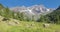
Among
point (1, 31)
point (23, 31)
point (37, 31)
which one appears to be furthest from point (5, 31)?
point (37, 31)

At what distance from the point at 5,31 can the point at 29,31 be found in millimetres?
2569

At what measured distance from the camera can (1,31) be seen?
17984 millimetres

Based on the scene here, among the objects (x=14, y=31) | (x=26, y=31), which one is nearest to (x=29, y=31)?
(x=26, y=31)

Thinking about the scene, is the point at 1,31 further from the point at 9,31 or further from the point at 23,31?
the point at 23,31

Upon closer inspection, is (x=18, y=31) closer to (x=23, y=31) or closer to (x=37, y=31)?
(x=23, y=31)

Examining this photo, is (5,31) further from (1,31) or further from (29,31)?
(29,31)

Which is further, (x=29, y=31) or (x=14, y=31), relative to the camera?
(x=29, y=31)

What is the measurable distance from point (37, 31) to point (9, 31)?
2920 millimetres

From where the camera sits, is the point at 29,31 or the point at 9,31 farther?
the point at 29,31

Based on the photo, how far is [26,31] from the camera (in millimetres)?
18047

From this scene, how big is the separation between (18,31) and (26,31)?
3.34 ft

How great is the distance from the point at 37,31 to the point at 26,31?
115 centimetres

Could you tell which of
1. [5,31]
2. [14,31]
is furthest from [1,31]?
[14,31]

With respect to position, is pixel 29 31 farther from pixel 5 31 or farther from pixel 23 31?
pixel 5 31
